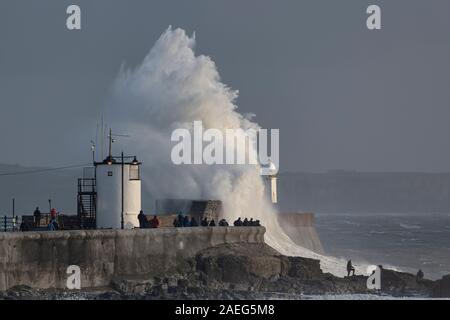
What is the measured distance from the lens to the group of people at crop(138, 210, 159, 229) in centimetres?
3775

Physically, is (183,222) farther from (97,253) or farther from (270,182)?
(270,182)

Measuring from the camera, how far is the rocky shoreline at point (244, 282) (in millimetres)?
35125

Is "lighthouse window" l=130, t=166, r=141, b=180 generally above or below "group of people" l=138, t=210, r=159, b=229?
above

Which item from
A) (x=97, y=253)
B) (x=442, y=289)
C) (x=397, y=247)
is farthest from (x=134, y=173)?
(x=397, y=247)

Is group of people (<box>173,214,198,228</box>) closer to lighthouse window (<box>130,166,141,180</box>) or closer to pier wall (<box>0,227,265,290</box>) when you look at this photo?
pier wall (<box>0,227,265,290</box>)

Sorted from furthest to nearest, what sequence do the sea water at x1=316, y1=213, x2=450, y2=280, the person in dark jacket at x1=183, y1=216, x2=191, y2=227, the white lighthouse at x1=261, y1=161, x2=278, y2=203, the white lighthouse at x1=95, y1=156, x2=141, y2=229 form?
the sea water at x1=316, y1=213, x2=450, y2=280, the white lighthouse at x1=261, y1=161, x2=278, y2=203, the person in dark jacket at x1=183, y1=216, x2=191, y2=227, the white lighthouse at x1=95, y1=156, x2=141, y2=229

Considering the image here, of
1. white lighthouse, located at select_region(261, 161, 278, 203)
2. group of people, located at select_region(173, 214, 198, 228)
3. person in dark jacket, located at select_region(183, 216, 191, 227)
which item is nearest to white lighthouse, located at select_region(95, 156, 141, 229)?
group of people, located at select_region(173, 214, 198, 228)

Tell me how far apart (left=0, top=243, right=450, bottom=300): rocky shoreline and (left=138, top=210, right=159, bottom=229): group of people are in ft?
3.99

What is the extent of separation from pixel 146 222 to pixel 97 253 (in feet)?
7.62

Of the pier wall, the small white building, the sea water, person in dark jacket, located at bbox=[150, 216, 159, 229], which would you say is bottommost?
the sea water

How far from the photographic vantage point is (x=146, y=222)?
37969 millimetres

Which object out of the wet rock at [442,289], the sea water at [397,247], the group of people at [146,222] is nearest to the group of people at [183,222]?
the group of people at [146,222]

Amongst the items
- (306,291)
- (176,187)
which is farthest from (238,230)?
(176,187)
